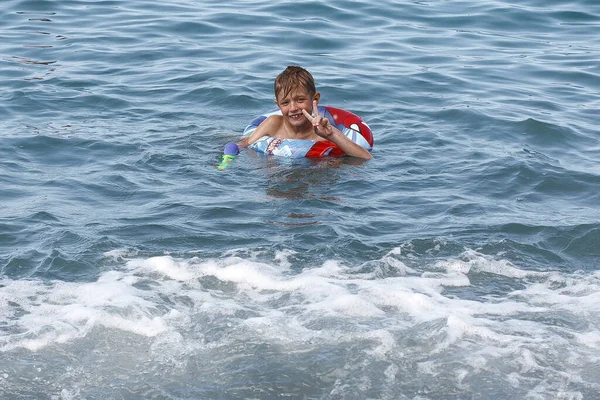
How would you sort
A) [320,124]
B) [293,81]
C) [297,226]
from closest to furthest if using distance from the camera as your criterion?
[297,226], [320,124], [293,81]

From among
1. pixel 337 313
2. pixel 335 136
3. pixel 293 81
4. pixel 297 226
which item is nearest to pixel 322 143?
pixel 335 136

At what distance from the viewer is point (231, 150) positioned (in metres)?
8.30

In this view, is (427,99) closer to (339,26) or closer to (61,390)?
(339,26)

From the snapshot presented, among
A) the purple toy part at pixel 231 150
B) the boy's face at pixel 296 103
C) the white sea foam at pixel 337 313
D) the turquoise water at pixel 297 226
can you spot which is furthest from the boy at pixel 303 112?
the white sea foam at pixel 337 313

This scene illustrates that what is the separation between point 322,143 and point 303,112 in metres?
0.40

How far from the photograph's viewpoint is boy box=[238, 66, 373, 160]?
26.2 feet

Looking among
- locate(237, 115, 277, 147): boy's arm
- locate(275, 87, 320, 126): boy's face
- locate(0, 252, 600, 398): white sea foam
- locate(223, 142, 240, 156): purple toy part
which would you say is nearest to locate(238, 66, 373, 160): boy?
locate(275, 87, 320, 126): boy's face

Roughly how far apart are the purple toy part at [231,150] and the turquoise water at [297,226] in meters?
0.10

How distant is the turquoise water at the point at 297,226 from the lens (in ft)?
15.5

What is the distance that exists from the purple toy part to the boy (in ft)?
1.32

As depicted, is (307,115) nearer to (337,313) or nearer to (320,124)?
(320,124)

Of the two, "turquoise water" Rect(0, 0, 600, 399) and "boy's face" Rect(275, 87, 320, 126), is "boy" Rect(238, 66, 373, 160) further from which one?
"turquoise water" Rect(0, 0, 600, 399)

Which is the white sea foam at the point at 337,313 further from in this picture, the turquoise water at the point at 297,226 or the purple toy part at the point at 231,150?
the purple toy part at the point at 231,150

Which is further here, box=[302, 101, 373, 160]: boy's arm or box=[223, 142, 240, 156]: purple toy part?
box=[223, 142, 240, 156]: purple toy part
